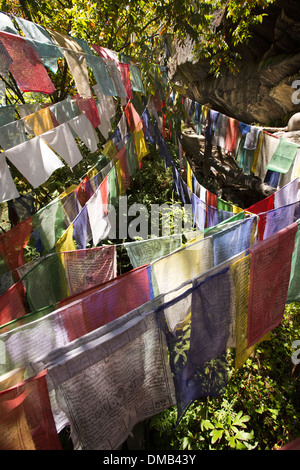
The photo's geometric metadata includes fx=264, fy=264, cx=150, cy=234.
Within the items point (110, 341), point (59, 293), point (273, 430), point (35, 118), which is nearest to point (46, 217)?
point (59, 293)

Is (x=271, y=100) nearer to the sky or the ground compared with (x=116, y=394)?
nearer to the sky

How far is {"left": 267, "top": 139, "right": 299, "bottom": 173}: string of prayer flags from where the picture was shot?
16.2 ft

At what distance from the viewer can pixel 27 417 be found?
5.02 feet

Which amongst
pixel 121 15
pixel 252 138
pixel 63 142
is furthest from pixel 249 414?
pixel 121 15

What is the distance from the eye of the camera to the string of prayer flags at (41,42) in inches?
129

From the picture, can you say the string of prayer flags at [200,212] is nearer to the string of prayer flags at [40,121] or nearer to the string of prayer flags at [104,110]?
the string of prayer flags at [104,110]

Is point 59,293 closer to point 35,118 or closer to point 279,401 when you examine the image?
point 35,118

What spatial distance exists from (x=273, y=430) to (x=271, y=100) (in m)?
10.2

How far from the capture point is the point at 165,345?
2.03 meters

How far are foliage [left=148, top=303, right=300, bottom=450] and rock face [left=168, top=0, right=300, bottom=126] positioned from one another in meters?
8.49

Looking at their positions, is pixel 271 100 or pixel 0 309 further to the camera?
pixel 271 100

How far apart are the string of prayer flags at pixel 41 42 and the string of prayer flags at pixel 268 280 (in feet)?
11.4

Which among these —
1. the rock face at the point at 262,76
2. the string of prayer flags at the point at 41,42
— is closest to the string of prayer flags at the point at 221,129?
the rock face at the point at 262,76

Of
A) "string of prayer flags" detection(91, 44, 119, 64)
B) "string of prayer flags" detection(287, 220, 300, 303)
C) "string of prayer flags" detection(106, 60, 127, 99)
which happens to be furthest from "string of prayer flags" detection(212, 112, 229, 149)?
"string of prayer flags" detection(287, 220, 300, 303)
